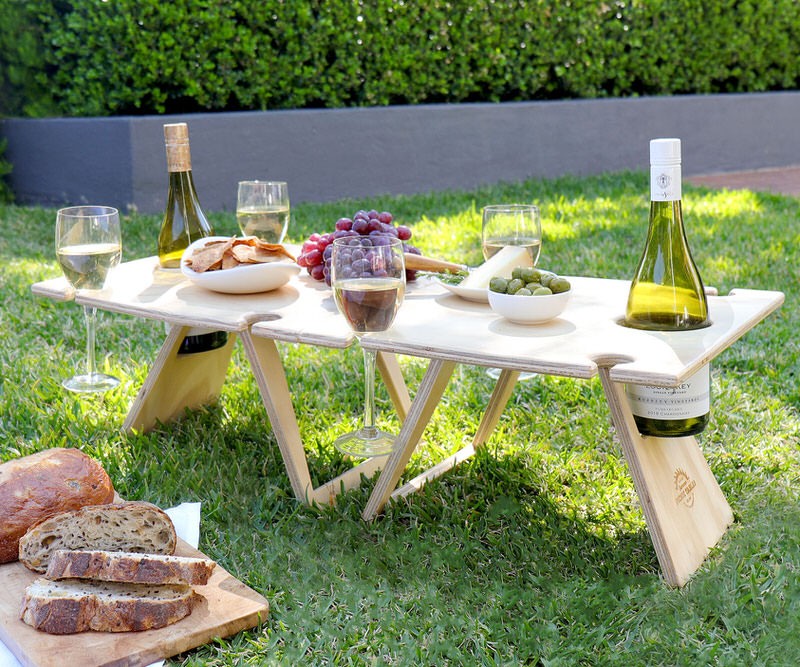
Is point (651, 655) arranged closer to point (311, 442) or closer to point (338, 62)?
point (311, 442)

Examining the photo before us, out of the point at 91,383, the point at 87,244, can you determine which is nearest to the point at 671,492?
the point at 87,244

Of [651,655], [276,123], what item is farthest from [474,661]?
[276,123]

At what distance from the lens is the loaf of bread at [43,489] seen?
7.17 feet

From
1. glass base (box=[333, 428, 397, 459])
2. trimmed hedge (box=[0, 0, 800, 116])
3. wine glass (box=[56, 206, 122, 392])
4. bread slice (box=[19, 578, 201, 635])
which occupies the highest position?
trimmed hedge (box=[0, 0, 800, 116])

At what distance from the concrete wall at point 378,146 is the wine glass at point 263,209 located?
3.47 metres

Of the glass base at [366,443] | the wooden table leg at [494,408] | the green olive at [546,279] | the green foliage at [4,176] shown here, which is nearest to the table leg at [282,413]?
the glass base at [366,443]

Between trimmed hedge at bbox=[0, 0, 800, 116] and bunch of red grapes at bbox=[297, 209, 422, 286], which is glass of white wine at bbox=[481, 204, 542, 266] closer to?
bunch of red grapes at bbox=[297, 209, 422, 286]

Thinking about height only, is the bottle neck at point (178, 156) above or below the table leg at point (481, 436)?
above

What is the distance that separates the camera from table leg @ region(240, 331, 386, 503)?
250cm

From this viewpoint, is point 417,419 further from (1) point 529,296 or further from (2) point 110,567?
(2) point 110,567

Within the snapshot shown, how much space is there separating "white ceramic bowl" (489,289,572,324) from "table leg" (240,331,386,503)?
65 cm

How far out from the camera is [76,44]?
243 inches

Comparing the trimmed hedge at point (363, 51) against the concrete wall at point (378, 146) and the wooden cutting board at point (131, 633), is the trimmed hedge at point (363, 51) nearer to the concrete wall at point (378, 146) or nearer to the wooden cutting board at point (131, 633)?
the concrete wall at point (378, 146)

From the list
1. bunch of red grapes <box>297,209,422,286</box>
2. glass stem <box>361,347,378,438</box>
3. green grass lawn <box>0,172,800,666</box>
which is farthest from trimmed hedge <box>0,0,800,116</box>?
glass stem <box>361,347,378,438</box>
